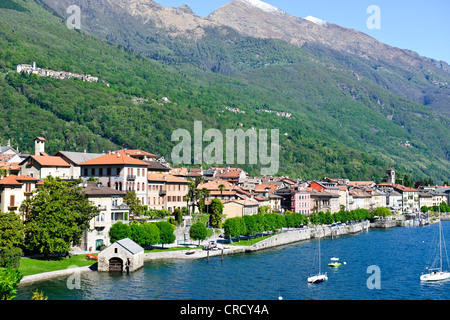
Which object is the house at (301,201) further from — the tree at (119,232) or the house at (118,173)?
the tree at (119,232)

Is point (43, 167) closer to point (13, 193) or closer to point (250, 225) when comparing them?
point (13, 193)

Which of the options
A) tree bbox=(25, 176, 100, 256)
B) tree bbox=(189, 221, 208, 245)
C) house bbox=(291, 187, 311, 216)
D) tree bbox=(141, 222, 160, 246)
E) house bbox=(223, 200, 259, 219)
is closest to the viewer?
tree bbox=(25, 176, 100, 256)

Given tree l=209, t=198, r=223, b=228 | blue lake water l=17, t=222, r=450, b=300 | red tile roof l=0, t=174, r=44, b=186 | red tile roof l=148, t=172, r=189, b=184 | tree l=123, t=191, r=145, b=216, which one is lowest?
blue lake water l=17, t=222, r=450, b=300

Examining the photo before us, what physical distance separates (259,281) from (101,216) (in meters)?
32.1

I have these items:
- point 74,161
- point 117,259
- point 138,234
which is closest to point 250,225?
point 138,234

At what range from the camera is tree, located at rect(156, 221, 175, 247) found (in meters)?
100

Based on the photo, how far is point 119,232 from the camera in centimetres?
9175

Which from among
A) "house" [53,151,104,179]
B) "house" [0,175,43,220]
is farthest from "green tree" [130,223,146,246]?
"house" [53,151,104,179]

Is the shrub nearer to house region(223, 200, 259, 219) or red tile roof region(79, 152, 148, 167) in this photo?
red tile roof region(79, 152, 148, 167)

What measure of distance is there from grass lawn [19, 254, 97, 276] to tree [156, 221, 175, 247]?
17.6m

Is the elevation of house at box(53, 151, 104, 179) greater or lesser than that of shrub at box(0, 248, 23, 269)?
greater
